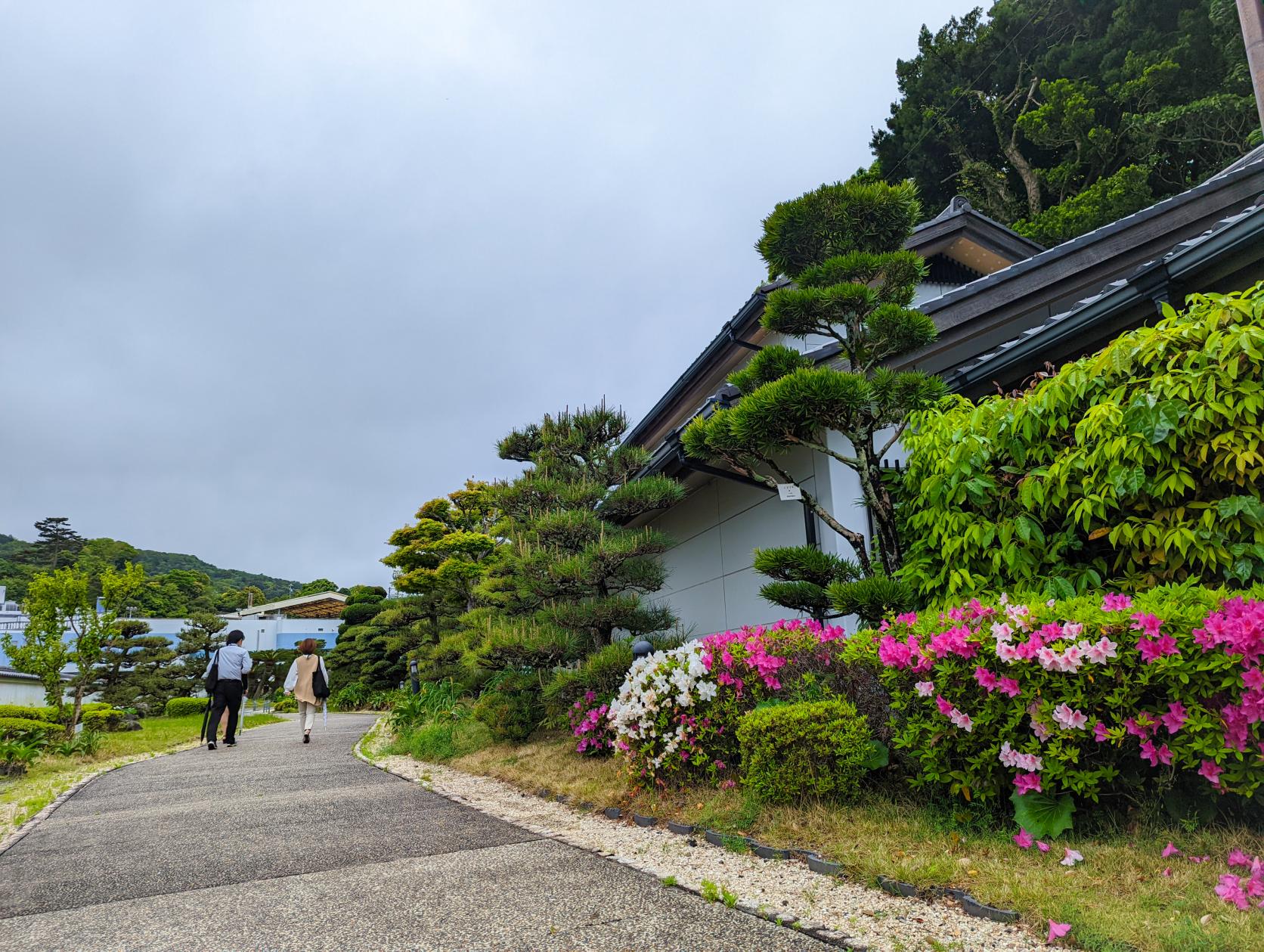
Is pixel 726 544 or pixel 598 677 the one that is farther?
pixel 726 544

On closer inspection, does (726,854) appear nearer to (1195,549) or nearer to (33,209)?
(1195,549)

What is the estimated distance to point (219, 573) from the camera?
219 feet

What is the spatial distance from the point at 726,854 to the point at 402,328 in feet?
63.5

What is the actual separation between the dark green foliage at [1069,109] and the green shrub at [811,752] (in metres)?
20.4

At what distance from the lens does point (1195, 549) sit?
356 centimetres

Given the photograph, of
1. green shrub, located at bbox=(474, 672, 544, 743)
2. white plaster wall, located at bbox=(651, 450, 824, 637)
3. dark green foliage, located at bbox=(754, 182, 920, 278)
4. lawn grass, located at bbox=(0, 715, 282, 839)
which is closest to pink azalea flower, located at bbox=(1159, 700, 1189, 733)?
dark green foliage, located at bbox=(754, 182, 920, 278)

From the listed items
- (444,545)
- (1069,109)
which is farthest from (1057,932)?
(1069,109)

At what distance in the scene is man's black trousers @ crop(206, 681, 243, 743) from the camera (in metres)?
10.1

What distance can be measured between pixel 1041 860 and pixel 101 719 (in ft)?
43.0

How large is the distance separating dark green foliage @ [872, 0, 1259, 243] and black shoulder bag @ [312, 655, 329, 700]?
20498mm

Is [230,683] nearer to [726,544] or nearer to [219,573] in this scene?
[726,544]

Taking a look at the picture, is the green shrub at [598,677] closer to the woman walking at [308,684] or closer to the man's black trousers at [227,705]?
the woman walking at [308,684]

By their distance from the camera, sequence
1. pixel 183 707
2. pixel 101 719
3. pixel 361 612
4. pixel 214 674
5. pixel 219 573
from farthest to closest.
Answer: pixel 219 573
pixel 361 612
pixel 183 707
pixel 101 719
pixel 214 674

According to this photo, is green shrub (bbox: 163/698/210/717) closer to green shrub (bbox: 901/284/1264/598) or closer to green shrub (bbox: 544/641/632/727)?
green shrub (bbox: 544/641/632/727)
